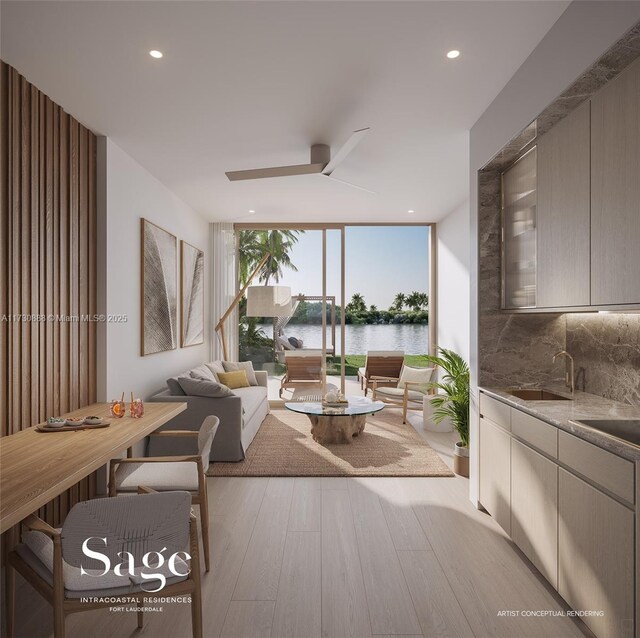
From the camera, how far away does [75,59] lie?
2.41 meters

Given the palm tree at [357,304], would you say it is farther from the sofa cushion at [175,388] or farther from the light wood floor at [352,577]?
the light wood floor at [352,577]

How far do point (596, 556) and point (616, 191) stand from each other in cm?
149

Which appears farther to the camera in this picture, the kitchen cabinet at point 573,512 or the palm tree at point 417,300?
the palm tree at point 417,300

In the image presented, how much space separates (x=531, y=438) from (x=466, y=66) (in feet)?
6.67

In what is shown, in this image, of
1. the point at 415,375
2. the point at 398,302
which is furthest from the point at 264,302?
the point at 415,375

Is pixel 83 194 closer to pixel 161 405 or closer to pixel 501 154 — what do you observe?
pixel 161 405

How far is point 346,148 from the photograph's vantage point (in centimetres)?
311

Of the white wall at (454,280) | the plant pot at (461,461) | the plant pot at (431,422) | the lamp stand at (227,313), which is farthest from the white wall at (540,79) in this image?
the lamp stand at (227,313)

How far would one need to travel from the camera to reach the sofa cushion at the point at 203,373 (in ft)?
15.8

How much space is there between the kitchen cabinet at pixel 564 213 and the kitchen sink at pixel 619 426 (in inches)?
21.6

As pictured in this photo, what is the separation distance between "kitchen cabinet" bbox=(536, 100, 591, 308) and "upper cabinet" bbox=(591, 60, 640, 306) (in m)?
0.07

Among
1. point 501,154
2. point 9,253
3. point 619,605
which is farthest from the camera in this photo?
point 501,154

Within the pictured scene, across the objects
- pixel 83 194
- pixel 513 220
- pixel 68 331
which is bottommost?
pixel 68 331

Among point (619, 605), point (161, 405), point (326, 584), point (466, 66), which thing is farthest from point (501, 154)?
point (161, 405)
